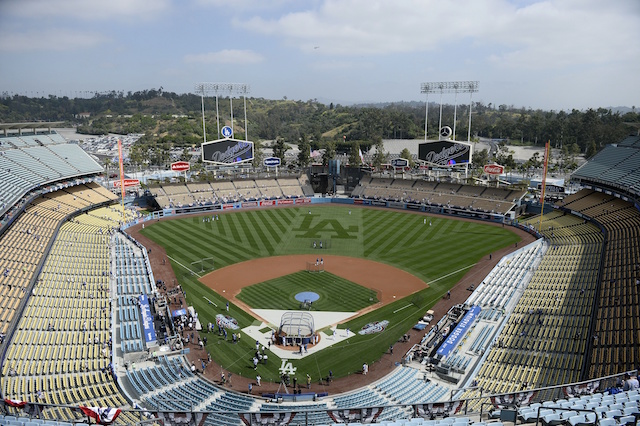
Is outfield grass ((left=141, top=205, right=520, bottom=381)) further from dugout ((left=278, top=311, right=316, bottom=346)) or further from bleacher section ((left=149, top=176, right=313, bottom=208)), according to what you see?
bleacher section ((left=149, top=176, right=313, bottom=208))

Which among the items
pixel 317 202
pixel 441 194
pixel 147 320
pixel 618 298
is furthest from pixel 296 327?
pixel 441 194

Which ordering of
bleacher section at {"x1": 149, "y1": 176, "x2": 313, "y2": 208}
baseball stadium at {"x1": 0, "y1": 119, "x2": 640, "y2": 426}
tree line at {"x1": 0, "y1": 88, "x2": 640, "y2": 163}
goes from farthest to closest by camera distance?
tree line at {"x1": 0, "y1": 88, "x2": 640, "y2": 163} → bleacher section at {"x1": 149, "y1": 176, "x2": 313, "y2": 208} → baseball stadium at {"x1": 0, "y1": 119, "x2": 640, "y2": 426}

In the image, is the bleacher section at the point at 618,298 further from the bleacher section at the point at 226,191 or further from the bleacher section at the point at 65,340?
the bleacher section at the point at 226,191

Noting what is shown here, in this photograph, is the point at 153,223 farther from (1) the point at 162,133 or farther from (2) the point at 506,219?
(1) the point at 162,133

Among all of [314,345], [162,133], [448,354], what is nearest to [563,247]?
[448,354]

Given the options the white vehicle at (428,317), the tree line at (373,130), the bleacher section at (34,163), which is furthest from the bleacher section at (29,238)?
the tree line at (373,130)

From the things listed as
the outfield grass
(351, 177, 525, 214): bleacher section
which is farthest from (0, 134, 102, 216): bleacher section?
(351, 177, 525, 214): bleacher section
